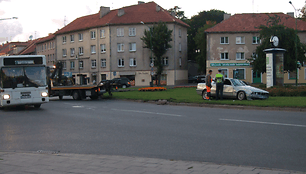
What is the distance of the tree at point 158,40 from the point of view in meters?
57.8

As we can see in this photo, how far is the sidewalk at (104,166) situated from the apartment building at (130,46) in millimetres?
54961

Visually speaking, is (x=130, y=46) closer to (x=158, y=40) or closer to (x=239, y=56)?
(x=158, y=40)

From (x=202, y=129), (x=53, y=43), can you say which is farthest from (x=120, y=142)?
(x=53, y=43)

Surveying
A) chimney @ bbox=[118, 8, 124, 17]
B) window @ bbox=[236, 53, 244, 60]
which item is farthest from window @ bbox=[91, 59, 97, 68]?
window @ bbox=[236, 53, 244, 60]

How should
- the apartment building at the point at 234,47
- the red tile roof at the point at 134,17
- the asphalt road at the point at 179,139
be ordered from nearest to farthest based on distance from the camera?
the asphalt road at the point at 179,139, the apartment building at the point at 234,47, the red tile roof at the point at 134,17

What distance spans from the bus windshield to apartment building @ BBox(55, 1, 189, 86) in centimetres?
4305

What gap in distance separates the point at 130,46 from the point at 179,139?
56140 millimetres

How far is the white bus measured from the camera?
16.8m

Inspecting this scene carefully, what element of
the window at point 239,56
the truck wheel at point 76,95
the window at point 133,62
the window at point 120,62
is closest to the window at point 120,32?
the window at point 120,62

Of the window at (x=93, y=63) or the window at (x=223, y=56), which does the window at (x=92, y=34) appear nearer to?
the window at (x=93, y=63)

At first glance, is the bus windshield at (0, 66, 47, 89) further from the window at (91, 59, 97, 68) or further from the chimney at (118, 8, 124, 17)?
the window at (91, 59, 97, 68)

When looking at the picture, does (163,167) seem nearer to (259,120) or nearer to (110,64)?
(259,120)

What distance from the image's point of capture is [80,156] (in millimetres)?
6492

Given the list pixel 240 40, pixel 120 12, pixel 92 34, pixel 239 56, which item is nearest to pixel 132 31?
pixel 120 12
